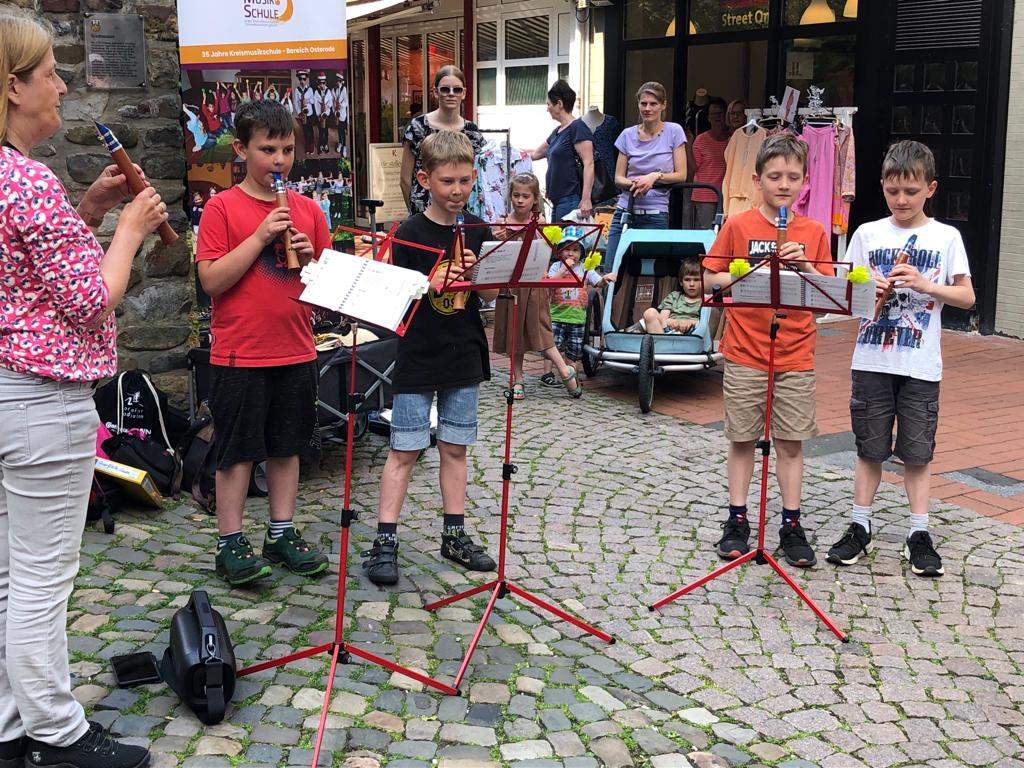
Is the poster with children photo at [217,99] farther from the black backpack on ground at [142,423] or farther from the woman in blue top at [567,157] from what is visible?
the woman in blue top at [567,157]

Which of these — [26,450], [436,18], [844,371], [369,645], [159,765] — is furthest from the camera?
[436,18]

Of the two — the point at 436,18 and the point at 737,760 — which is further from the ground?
the point at 436,18

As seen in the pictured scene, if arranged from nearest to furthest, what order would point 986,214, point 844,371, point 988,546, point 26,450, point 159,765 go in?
point 26,450 < point 159,765 < point 988,546 < point 844,371 < point 986,214

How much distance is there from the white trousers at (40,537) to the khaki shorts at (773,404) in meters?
2.81

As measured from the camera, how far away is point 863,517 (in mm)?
4941

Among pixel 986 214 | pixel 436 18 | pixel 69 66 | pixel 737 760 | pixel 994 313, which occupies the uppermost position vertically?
pixel 436 18

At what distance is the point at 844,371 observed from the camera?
8.36m

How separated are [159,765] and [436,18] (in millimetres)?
14110

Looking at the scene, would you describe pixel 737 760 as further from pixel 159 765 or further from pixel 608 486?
pixel 608 486

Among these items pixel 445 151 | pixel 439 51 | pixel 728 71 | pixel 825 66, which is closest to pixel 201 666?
pixel 445 151

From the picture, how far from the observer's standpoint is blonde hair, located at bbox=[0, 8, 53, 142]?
2.78 metres

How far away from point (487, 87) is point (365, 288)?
11786 mm

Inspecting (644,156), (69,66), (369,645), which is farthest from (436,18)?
(369,645)

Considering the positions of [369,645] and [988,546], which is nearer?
[369,645]
